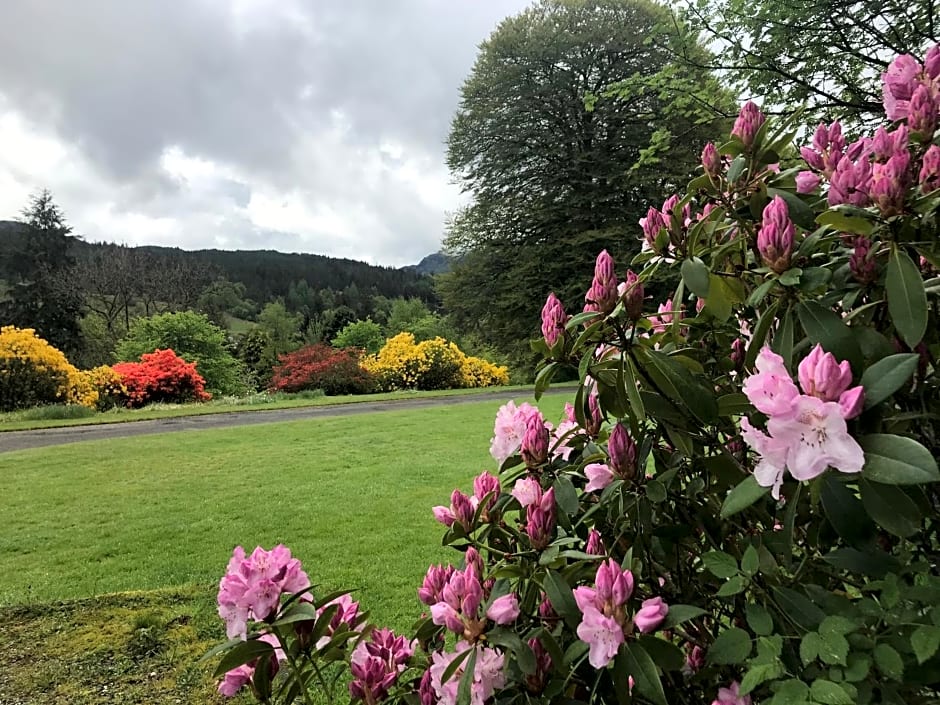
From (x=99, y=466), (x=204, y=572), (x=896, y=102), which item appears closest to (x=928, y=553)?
(x=896, y=102)

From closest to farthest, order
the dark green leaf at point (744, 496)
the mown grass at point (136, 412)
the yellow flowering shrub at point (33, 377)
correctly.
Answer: the dark green leaf at point (744, 496) → the mown grass at point (136, 412) → the yellow flowering shrub at point (33, 377)

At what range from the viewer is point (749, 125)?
91cm

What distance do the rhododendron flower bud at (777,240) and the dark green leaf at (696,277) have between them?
0.07 m

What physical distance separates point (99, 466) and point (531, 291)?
12580 mm

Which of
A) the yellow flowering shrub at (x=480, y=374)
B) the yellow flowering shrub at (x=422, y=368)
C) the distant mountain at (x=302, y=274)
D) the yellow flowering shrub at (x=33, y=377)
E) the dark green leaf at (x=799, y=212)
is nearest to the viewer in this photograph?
the dark green leaf at (x=799, y=212)

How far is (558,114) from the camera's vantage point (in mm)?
17938

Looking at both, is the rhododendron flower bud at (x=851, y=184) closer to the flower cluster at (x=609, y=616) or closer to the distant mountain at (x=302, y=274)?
the flower cluster at (x=609, y=616)

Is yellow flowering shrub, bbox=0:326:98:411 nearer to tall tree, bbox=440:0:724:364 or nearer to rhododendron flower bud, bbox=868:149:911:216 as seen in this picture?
tall tree, bbox=440:0:724:364

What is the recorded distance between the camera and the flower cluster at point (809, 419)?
1.58 feet

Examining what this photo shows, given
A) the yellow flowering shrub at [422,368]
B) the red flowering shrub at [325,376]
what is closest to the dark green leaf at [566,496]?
the red flowering shrub at [325,376]

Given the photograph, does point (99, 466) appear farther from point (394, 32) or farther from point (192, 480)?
point (394, 32)

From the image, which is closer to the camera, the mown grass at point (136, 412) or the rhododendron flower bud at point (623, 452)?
the rhododendron flower bud at point (623, 452)

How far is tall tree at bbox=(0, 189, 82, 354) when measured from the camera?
80.1 feet

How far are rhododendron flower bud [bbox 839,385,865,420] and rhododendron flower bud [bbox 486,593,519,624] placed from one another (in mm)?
422
